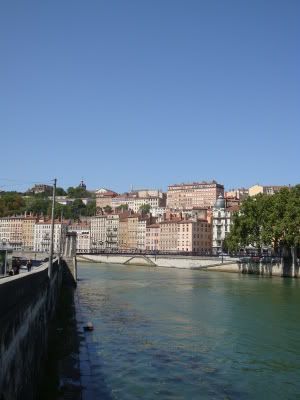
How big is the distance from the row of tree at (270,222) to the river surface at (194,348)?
88.0 ft

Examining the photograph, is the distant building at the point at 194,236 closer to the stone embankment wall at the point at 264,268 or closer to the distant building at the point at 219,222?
the distant building at the point at 219,222

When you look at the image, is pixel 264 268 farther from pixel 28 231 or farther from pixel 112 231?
pixel 28 231

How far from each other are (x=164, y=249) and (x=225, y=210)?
67.1 feet

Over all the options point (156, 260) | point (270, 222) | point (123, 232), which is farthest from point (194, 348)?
point (123, 232)

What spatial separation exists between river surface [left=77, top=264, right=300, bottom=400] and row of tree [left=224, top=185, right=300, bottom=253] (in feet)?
88.0

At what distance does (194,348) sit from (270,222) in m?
47.9

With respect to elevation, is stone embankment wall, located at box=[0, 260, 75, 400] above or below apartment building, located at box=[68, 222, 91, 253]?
below

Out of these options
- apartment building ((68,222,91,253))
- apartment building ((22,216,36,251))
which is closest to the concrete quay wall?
apartment building ((68,222,91,253))

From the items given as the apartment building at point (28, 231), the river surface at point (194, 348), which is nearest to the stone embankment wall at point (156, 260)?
the river surface at point (194, 348)

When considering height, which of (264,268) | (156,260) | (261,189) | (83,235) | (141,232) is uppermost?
(261,189)

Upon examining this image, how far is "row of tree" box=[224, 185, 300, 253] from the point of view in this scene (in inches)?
2525

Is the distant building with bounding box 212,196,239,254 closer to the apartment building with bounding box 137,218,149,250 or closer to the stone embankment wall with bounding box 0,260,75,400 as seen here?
the apartment building with bounding box 137,218,149,250

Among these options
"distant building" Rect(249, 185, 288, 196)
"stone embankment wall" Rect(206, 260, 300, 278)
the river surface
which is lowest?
the river surface

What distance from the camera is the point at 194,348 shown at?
813 inches
